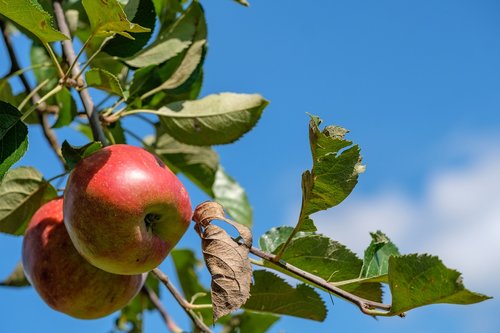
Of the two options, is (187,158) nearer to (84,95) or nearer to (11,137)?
(84,95)

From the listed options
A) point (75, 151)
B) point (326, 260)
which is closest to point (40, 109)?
point (75, 151)

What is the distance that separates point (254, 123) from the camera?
166cm

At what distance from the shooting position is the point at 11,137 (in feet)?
4.30

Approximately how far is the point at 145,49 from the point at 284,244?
74 centimetres

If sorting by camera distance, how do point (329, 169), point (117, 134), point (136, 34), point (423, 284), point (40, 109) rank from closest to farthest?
point (423, 284) → point (329, 169) → point (136, 34) → point (117, 134) → point (40, 109)

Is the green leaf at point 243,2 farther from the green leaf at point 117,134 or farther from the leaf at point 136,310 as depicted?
the leaf at point 136,310

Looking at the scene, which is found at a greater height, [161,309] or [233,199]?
[233,199]

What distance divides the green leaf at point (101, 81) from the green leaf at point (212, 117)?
116 mm

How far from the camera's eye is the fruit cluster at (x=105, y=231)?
1.27m

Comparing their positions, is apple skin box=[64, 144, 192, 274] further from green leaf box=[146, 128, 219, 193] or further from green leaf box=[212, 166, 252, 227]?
green leaf box=[212, 166, 252, 227]

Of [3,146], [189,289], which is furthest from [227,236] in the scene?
[189,289]

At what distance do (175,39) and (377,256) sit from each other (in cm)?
78

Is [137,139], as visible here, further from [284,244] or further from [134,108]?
[284,244]

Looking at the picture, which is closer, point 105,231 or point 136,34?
point 105,231
